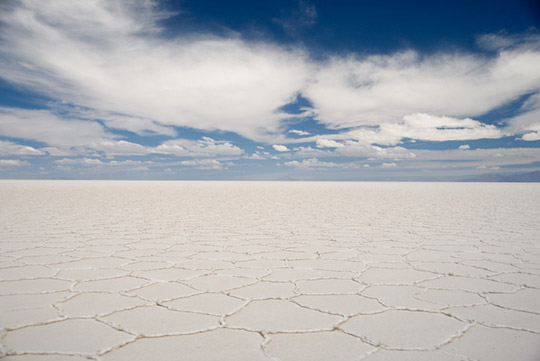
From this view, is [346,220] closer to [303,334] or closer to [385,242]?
[385,242]

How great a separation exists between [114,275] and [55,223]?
2.72 metres

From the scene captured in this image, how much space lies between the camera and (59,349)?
3.72 ft

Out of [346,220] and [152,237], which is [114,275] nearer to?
[152,237]

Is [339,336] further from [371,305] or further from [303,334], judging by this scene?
[371,305]

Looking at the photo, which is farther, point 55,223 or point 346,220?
point 346,220

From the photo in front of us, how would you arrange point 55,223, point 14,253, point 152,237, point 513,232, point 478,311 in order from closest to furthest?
point 478,311, point 14,253, point 152,237, point 513,232, point 55,223

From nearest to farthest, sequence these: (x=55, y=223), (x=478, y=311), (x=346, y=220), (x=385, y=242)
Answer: (x=478, y=311) < (x=385, y=242) < (x=55, y=223) < (x=346, y=220)

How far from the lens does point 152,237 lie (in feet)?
10.9

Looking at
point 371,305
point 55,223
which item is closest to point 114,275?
point 371,305

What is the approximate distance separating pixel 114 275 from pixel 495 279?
218cm

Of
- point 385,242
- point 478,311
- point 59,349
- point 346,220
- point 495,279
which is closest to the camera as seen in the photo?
point 59,349

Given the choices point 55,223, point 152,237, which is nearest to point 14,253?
point 152,237

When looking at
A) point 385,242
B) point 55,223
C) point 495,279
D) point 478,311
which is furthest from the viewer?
point 55,223

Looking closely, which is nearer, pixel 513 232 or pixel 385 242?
pixel 385 242
